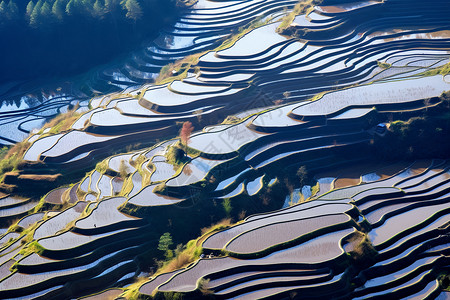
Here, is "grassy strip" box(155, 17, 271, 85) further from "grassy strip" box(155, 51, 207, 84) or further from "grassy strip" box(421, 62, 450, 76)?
"grassy strip" box(421, 62, 450, 76)

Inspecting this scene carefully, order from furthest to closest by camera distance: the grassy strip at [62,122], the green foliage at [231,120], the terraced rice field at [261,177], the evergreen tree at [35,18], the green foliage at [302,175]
→ the evergreen tree at [35,18]
the grassy strip at [62,122]
the green foliage at [231,120]
the green foliage at [302,175]
the terraced rice field at [261,177]

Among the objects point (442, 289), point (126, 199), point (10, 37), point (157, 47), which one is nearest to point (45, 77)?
point (10, 37)

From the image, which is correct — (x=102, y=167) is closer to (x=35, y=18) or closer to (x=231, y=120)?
(x=231, y=120)

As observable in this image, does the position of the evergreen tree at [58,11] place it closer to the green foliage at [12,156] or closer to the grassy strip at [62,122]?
the grassy strip at [62,122]

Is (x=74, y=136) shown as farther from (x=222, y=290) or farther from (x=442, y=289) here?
(x=442, y=289)

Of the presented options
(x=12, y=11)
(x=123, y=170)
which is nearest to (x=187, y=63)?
(x=123, y=170)

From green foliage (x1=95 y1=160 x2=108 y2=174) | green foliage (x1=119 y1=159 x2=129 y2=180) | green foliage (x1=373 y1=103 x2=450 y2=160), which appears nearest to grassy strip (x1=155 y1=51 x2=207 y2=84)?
green foliage (x1=95 y1=160 x2=108 y2=174)

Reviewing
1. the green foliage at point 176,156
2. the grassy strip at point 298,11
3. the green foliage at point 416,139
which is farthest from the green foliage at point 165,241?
the grassy strip at point 298,11
